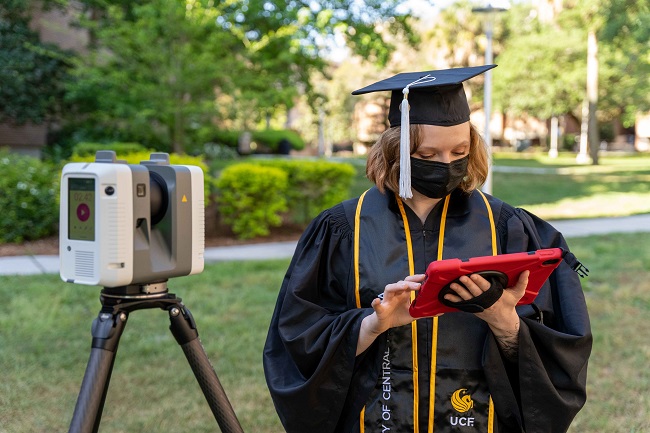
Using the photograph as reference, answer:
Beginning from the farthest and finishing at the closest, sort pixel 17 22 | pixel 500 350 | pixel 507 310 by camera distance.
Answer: pixel 17 22 → pixel 500 350 → pixel 507 310

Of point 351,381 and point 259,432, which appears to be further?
point 259,432

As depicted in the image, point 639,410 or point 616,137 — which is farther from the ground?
point 616,137

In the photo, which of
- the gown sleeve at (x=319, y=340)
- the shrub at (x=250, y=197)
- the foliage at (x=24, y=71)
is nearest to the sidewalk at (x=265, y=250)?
the shrub at (x=250, y=197)

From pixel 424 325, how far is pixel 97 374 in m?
1.03

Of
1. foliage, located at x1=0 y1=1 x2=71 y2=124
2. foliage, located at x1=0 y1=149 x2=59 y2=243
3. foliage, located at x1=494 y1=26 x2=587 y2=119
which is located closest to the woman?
foliage, located at x1=0 y1=149 x2=59 y2=243

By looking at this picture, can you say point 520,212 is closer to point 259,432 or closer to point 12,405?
point 259,432

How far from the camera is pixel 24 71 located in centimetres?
1395

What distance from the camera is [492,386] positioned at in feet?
6.26

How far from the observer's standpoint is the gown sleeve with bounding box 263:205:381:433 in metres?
1.93

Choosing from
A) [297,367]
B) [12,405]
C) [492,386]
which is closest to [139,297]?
[297,367]

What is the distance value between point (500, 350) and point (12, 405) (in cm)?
310

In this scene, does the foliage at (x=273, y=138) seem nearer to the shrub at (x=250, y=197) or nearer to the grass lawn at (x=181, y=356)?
the shrub at (x=250, y=197)

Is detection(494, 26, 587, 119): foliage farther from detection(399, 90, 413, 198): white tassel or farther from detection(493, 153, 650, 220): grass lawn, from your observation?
detection(399, 90, 413, 198): white tassel

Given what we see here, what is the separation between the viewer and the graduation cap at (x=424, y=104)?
191cm
